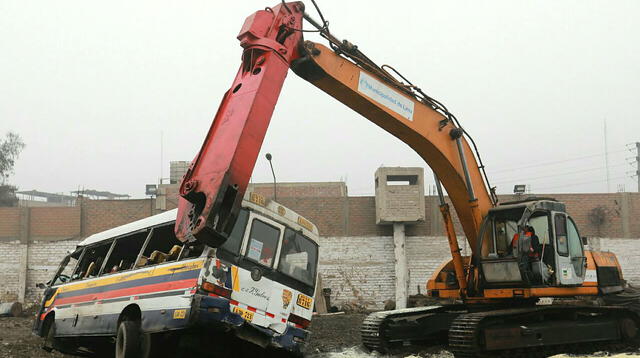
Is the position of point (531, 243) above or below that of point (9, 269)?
above

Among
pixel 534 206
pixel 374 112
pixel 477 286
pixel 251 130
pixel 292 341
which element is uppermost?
pixel 374 112

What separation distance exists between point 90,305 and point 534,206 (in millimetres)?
7252

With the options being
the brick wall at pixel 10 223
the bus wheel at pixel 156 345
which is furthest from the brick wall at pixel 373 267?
the bus wheel at pixel 156 345

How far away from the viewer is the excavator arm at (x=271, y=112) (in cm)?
595

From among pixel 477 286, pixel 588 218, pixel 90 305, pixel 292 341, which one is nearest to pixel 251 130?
pixel 292 341

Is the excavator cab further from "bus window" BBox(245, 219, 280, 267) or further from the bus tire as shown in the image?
the bus tire

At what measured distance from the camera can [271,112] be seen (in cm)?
659

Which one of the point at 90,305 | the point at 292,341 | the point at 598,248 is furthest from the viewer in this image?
the point at 598,248

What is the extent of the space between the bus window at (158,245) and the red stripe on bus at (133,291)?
0.42m

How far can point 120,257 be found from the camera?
10.3 meters

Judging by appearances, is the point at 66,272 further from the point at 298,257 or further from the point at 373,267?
the point at 373,267

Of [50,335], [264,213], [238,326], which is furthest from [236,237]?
[50,335]

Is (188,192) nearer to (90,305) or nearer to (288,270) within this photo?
(288,270)

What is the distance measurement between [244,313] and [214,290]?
1.76 feet
